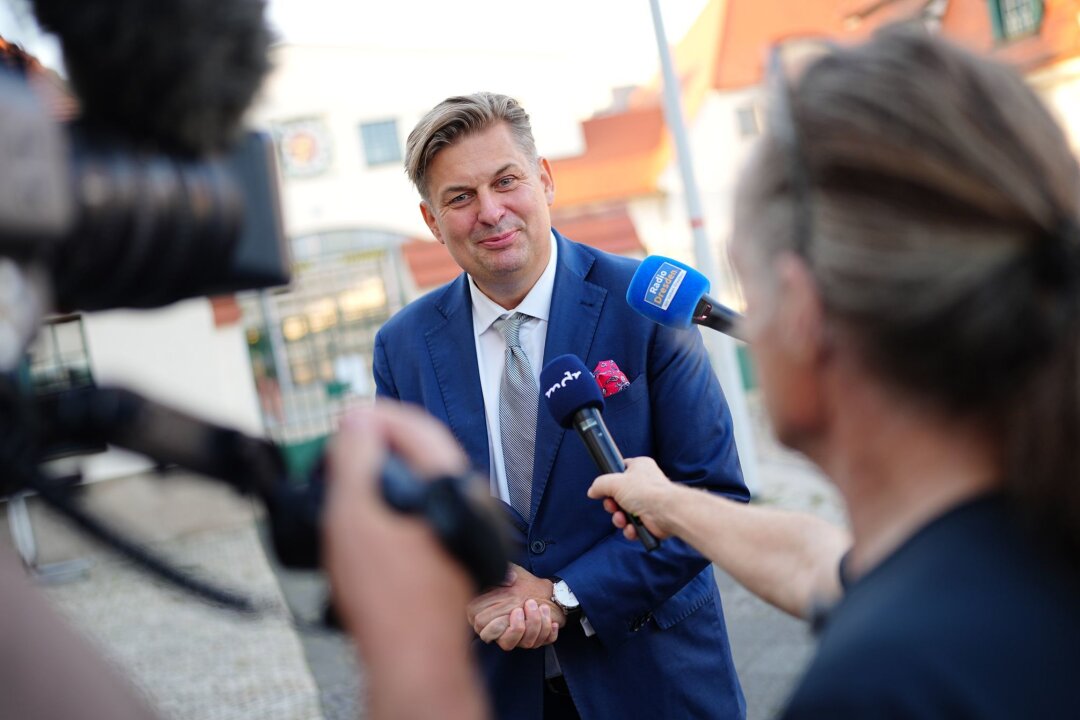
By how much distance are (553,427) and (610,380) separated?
0.54 ft

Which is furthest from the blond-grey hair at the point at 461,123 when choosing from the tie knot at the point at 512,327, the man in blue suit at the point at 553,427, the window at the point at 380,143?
the window at the point at 380,143

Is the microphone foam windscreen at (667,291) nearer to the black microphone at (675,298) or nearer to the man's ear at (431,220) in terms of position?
the black microphone at (675,298)

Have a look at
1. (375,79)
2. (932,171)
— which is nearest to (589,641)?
(932,171)

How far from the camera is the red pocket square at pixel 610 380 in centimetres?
222

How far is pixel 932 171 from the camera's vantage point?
35.2 inches

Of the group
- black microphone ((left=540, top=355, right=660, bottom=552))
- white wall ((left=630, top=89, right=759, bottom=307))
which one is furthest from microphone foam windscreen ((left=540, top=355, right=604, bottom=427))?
white wall ((left=630, top=89, right=759, bottom=307))

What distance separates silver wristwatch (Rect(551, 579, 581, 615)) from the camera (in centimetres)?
211

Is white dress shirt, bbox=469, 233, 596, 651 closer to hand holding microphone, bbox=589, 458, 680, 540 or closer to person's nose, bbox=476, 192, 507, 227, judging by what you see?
person's nose, bbox=476, 192, 507, 227

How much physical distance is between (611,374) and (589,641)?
0.58 meters

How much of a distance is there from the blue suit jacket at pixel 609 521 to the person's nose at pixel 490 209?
0.62 ft

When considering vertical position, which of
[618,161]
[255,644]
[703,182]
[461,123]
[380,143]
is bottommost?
[255,644]

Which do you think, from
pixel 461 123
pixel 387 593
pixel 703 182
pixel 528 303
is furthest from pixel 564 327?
pixel 703 182

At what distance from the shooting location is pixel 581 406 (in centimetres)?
198

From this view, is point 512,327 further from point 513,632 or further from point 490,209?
point 513,632
